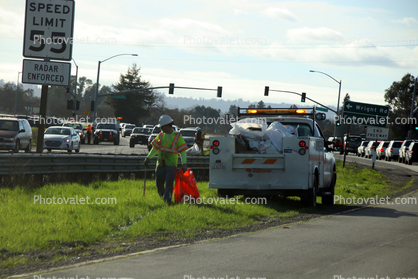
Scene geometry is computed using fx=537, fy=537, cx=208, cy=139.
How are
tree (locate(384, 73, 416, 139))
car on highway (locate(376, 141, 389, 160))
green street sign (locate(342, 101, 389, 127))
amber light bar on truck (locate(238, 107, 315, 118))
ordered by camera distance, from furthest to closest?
tree (locate(384, 73, 416, 139)), car on highway (locate(376, 141, 389, 160)), green street sign (locate(342, 101, 389, 127)), amber light bar on truck (locate(238, 107, 315, 118))

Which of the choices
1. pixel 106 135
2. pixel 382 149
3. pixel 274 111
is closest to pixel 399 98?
pixel 382 149

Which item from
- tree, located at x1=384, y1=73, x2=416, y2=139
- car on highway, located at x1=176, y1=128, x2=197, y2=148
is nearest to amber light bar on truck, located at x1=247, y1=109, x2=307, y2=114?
car on highway, located at x1=176, y1=128, x2=197, y2=148

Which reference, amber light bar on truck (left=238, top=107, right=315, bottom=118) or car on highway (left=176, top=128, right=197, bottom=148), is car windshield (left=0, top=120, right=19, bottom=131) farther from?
amber light bar on truck (left=238, top=107, right=315, bottom=118)

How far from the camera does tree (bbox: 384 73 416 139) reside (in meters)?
87.3

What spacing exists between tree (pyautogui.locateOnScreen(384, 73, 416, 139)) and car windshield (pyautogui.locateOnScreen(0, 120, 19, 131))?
73003mm

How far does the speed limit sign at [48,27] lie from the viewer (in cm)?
1328

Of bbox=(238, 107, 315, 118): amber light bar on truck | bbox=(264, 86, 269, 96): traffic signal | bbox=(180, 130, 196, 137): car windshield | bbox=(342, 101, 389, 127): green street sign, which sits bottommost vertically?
bbox=(180, 130, 196, 137): car windshield

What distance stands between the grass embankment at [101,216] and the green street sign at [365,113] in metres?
18.0

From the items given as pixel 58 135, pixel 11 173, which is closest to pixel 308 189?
pixel 11 173

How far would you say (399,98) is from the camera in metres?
90.4

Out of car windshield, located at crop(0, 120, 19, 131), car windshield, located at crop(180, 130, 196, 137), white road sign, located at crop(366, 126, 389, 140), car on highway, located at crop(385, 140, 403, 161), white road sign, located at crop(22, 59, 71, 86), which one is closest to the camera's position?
white road sign, located at crop(22, 59, 71, 86)

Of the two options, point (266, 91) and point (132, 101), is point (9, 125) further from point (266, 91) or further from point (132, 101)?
point (132, 101)

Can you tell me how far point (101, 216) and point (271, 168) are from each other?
416 cm

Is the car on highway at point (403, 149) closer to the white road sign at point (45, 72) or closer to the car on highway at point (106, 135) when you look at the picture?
the car on highway at point (106, 135)
